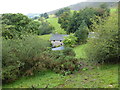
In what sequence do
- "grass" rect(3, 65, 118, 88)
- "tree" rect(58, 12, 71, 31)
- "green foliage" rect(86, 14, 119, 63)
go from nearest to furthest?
"grass" rect(3, 65, 118, 88)
"green foliage" rect(86, 14, 119, 63)
"tree" rect(58, 12, 71, 31)

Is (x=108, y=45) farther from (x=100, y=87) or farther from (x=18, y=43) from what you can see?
(x=18, y=43)

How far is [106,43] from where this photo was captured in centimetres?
1113

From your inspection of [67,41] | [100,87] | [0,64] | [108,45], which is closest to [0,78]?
[0,64]

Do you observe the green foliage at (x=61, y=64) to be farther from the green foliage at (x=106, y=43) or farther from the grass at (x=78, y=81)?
the green foliage at (x=106, y=43)

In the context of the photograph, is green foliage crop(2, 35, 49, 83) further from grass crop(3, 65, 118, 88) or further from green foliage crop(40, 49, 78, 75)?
green foliage crop(40, 49, 78, 75)

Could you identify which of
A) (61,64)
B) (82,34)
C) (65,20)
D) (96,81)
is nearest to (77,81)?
(96,81)

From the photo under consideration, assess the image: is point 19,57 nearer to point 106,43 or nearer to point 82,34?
point 106,43

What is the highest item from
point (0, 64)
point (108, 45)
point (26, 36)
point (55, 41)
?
point (26, 36)

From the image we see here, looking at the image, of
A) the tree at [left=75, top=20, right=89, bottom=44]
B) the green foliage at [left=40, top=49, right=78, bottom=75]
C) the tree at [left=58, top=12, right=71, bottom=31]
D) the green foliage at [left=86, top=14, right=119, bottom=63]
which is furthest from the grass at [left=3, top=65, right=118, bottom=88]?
the tree at [left=58, top=12, right=71, bottom=31]

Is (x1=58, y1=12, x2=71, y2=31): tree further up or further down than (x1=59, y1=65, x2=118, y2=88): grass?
further up

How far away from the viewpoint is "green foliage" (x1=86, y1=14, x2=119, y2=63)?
11.2 m

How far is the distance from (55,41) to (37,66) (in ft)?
112

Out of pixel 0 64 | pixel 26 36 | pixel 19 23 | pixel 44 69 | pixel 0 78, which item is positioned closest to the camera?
pixel 0 78

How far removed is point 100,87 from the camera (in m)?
7.12
